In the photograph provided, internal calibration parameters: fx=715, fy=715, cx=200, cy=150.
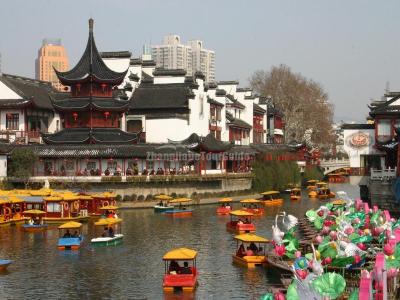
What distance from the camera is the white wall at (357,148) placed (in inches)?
2844

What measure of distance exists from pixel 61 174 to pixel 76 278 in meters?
36.6

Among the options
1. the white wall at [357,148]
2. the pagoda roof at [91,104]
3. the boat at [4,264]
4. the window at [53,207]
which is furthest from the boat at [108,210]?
the white wall at [357,148]

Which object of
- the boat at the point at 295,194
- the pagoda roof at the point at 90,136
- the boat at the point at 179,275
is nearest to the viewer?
the boat at the point at 179,275

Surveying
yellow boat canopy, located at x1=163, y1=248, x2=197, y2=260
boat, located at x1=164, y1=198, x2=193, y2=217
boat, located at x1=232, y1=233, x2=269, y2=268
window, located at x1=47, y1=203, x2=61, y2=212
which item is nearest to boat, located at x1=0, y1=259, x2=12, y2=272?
yellow boat canopy, located at x1=163, y1=248, x2=197, y2=260

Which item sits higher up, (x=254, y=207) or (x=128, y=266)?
(x=254, y=207)

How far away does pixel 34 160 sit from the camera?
2739 inches

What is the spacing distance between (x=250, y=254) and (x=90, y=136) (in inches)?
1524

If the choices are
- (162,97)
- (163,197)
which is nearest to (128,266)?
(163,197)

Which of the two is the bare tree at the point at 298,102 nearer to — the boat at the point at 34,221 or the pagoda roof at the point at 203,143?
the pagoda roof at the point at 203,143

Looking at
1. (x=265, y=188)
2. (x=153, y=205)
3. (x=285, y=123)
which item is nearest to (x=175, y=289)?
(x=153, y=205)

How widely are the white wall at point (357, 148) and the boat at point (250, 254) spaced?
35883 millimetres

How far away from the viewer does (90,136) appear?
239 feet

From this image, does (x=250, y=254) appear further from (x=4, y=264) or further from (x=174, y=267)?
(x=4, y=264)

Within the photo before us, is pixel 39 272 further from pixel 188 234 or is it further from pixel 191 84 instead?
pixel 191 84
